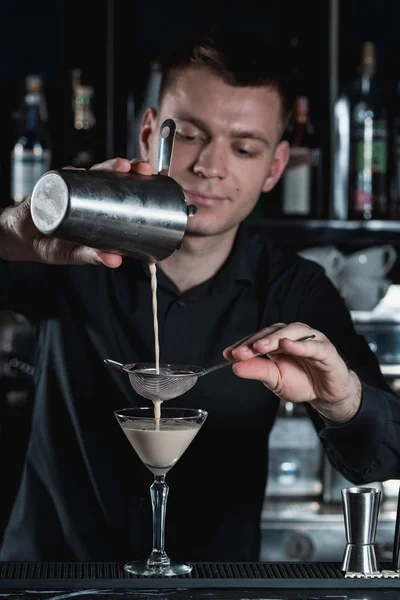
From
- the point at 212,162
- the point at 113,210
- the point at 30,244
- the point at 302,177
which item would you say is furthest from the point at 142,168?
the point at 302,177

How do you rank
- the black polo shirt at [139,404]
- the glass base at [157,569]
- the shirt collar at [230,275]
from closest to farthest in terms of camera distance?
the glass base at [157,569]
the black polo shirt at [139,404]
the shirt collar at [230,275]

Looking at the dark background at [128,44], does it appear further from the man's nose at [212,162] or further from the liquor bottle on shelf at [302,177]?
the man's nose at [212,162]

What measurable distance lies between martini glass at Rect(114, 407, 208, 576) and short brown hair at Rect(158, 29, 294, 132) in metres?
0.78

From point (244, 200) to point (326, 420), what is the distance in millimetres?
504

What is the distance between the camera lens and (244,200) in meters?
1.98

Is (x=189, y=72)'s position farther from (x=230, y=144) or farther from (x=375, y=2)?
(x=375, y=2)

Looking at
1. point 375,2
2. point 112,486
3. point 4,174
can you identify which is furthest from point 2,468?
point 375,2

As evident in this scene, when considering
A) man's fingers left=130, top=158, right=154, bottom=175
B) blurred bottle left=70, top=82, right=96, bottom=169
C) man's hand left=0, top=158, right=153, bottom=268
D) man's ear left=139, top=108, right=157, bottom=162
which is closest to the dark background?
blurred bottle left=70, top=82, right=96, bottom=169

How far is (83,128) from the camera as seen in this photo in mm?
3035

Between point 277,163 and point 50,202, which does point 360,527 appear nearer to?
point 50,202

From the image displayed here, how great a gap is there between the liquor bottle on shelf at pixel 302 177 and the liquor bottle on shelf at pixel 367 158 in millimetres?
110

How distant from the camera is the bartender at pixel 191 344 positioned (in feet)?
6.27

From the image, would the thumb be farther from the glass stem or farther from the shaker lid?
the glass stem

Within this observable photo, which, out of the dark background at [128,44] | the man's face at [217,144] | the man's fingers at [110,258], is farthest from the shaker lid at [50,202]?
the dark background at [128,44]
